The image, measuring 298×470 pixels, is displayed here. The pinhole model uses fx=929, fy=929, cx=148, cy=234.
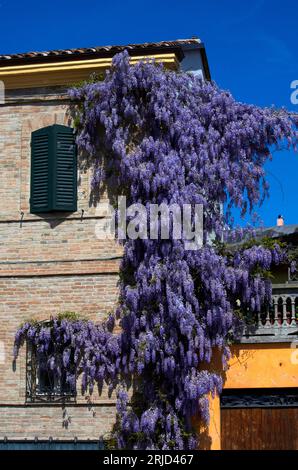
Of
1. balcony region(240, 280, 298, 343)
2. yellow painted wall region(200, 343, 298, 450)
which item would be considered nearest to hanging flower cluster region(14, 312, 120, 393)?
yellow painted wall region(200, 343, 298, 450)

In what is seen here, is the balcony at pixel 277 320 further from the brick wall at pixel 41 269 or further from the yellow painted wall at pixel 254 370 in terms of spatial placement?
the brick wall at pixel 41 269

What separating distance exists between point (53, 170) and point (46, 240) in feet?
3.82

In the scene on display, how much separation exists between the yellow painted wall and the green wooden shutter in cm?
360

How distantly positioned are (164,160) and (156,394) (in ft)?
12.0

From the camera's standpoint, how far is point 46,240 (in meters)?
15.1

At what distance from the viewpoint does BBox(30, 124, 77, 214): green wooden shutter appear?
1516cm

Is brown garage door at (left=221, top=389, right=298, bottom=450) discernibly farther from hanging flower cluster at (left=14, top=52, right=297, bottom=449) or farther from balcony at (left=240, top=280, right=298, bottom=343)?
balcony at (left=240, top=280, right=298, bottom=343)

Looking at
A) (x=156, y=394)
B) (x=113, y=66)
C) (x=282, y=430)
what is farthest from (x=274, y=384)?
(x=113, y=66)

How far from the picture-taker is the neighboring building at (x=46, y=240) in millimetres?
14602

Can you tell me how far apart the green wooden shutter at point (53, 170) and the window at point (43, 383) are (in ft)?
7.71

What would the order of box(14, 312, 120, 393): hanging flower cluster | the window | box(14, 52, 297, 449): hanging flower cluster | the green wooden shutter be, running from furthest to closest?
the green wooden shutter
the window
box(14, 312, 120, 393): hanging flower cluster
box(14, 52, 297, 449): hanging flower cluster

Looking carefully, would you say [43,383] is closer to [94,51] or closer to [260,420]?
[260,420]

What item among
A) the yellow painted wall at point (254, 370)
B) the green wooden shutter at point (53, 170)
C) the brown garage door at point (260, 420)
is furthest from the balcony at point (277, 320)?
the green wooden shutter at point (53, 170)

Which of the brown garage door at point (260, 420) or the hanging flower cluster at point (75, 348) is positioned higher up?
the hanging flower cluster at point (75, 348)
